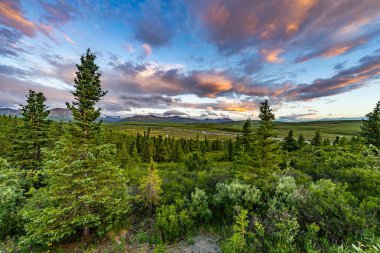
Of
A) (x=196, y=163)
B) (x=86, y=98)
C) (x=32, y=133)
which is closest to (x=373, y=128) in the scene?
(x=196, y=163)

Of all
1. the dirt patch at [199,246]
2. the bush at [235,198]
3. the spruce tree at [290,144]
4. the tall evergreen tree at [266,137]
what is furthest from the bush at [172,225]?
the spruce tree at [290,144]

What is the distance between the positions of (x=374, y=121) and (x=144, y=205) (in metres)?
28.2

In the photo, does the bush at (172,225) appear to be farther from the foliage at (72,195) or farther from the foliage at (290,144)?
the foliage at (290,144)

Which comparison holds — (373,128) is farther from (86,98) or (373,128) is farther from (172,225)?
(86,98)

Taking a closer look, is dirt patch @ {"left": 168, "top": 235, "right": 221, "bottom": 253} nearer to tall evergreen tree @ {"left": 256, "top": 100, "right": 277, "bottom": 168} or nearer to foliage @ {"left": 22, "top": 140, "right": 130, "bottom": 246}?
foliage @ {"left": 22, "top": 140, "right": 130, "bottom": 246}

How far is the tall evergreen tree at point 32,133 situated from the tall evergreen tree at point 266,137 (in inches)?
815

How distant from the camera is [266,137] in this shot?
14594 millimetres

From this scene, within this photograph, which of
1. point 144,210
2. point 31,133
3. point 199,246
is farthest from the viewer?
point 31,133

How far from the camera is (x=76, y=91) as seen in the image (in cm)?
863

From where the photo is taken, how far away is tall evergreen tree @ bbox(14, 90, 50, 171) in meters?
17.8

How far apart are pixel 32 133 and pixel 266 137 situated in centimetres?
2211

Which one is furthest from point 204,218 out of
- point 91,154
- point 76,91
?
point 76,91

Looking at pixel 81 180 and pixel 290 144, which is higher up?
pixel 81 180

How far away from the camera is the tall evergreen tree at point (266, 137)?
14.1 metres
